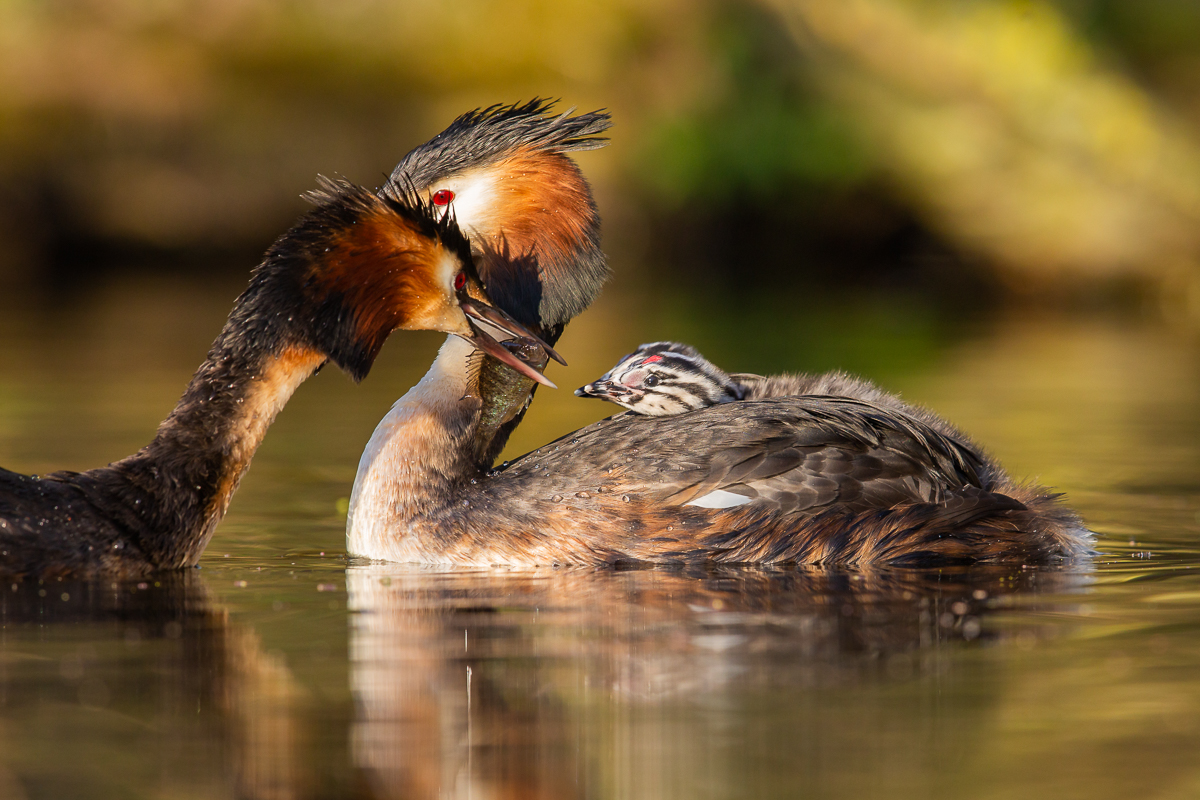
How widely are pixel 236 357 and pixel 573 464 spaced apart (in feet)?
4.54

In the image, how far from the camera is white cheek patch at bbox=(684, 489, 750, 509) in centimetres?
667

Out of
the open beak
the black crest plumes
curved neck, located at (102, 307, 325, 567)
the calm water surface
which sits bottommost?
the calm water surface

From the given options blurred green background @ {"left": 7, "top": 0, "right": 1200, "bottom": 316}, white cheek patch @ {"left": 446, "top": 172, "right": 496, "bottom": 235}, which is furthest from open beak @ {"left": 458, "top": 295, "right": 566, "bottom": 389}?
blurred green background @ {"left": 7, "top": 0, "right": 1200, "bottom": 316}

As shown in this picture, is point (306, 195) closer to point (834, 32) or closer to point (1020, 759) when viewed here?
point (1020, 759)

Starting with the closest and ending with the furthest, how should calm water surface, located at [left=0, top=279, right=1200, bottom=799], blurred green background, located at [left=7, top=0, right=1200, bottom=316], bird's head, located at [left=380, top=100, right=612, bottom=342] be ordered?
calm water surface, located at [left=0, top=279, right=1200, bottom=799]
bird's head, located at [left=380, top=100, right=612, bottom=342]
blurred green background, located at [left=7, top=0, right=1200, bottom=316]

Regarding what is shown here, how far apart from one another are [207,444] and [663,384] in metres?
2.00

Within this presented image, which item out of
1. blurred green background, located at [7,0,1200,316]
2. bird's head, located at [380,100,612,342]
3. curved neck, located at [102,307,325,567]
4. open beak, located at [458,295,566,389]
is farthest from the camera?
blurred green background, located at [7,0,1200,316]

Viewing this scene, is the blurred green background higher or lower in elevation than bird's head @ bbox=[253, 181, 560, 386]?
higher

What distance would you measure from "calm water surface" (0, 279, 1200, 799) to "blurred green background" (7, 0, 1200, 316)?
16122mm

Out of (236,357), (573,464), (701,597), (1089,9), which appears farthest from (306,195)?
(1089,9)

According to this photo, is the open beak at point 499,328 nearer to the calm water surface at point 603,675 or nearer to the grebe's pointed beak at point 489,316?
the grebe's pointed beak at point 489,316

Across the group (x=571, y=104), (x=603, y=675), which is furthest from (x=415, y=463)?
(x=571, y=104)

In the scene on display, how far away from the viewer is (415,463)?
279 inches

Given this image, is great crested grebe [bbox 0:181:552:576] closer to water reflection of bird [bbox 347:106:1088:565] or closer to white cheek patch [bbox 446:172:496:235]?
water reflection of bird [bbox 347:106:1088:565]
